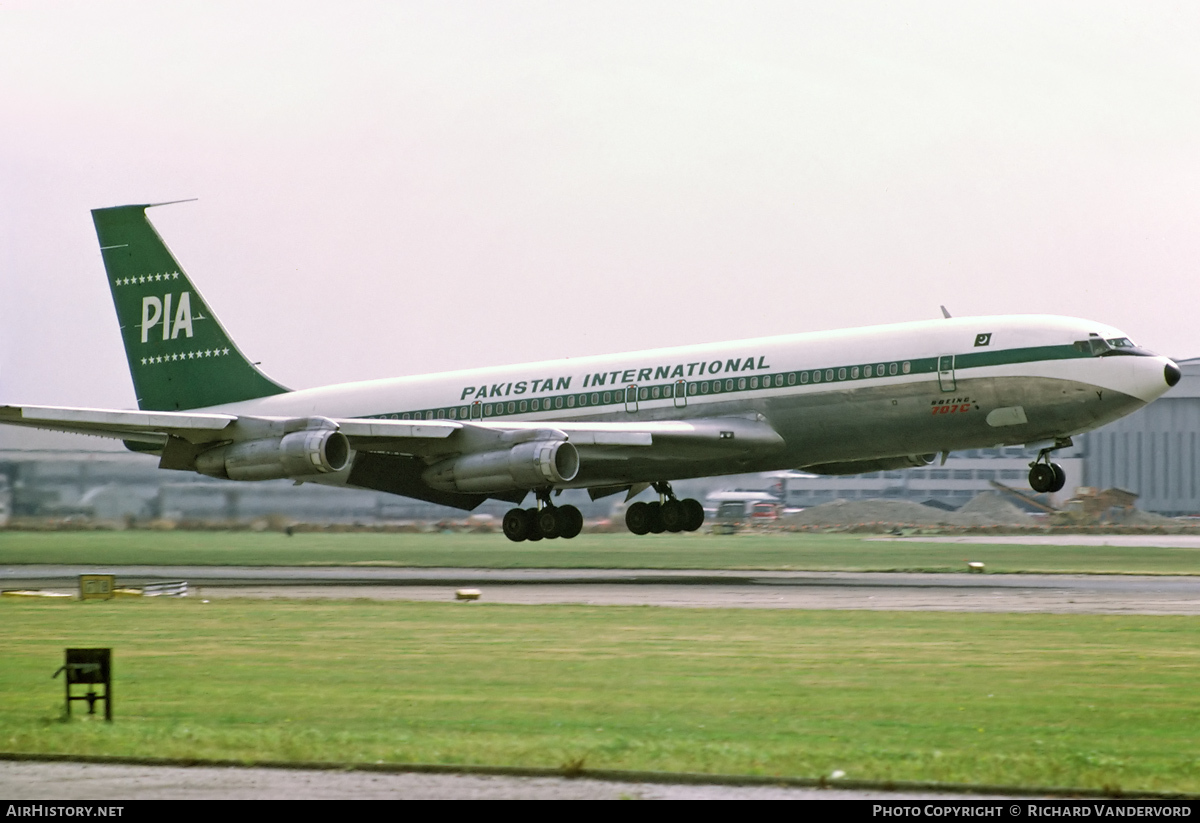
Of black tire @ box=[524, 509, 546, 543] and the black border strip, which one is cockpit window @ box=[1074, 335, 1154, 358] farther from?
the black border strip

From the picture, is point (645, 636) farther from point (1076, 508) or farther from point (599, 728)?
point (1076, 508)

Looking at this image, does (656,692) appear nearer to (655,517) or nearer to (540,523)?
(540,523)

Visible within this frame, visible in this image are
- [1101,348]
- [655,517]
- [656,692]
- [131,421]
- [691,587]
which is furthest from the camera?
[655,517]

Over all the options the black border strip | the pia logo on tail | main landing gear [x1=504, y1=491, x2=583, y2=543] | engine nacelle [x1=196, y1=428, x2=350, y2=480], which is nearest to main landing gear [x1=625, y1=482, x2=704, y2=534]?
main landing gear [x1=504, y1=491, x2=583, y2=543]

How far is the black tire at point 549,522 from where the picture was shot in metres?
43.7

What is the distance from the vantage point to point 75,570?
44.4 metres

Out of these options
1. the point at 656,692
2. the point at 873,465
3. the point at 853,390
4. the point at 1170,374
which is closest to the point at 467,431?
the point at 853,390

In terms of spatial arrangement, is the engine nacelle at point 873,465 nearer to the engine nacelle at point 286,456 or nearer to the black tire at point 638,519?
the black tire at point 638,519

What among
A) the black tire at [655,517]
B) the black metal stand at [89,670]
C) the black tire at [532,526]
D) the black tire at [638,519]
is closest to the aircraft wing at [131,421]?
the black tire at [532,526]

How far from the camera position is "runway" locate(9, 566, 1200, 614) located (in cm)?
2992

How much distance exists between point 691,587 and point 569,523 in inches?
352

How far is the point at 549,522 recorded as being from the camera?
43.7 meters

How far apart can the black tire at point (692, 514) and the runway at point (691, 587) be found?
13.4 ft

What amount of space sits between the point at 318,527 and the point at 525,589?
45.6ft
